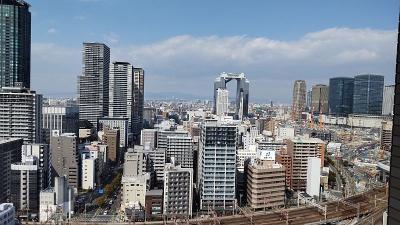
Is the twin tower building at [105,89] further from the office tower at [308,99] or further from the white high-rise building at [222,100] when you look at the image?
the office tower at [308,99]

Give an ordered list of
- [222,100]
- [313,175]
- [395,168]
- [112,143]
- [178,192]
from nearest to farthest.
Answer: [395,168], [178,192], [313,175], [112,143], [222,100]

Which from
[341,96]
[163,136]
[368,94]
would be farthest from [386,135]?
[341,96]

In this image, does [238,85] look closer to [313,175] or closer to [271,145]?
[271,145]

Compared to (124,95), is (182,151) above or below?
below

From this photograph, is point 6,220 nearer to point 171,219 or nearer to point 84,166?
point 171,219

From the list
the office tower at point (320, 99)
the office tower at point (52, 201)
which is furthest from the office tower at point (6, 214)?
the office tower at point (320, 99)

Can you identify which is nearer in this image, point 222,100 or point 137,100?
point 137,100
